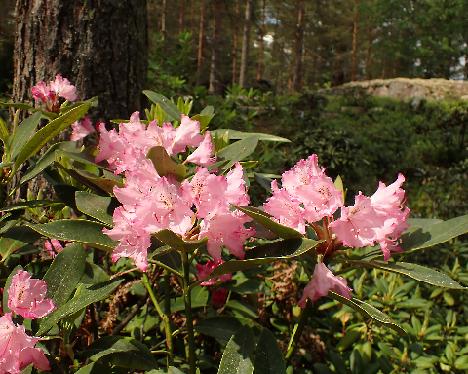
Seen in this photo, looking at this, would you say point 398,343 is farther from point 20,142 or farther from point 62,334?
point 20,142

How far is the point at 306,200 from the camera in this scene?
81cm

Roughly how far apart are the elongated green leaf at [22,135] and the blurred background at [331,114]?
489 mm

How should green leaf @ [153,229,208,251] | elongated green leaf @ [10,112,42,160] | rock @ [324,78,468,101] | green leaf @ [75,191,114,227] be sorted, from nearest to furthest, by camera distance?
green leaf @ [153,229,208,251] → green leaf @ [75,191,114,227] → elongated green leaf @ [10,112,42,160] → rock @ [324,78,468,101]

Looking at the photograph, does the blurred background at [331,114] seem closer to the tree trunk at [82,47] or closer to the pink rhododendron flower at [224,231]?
the tree trunk at [82,47]

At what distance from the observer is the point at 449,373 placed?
155cm

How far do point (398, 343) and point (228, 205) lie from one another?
111cm

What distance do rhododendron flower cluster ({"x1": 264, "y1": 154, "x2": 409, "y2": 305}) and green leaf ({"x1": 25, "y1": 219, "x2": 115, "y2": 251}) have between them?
0.94 feet

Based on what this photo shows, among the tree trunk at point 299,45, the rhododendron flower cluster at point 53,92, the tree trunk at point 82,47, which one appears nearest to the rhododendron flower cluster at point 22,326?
the rhododendron flower cluster at point 53,92

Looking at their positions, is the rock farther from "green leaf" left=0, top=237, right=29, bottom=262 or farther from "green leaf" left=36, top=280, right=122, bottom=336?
"green leaf" left=36, top=280, right=122, bottom=336

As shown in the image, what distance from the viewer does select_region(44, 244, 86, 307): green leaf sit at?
0.92 m

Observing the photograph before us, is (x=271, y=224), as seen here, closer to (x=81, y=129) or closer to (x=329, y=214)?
(x=329, y=214)

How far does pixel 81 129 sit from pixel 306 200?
754 mm

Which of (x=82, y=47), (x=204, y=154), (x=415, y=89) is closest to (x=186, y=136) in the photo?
(x=204, y=154)

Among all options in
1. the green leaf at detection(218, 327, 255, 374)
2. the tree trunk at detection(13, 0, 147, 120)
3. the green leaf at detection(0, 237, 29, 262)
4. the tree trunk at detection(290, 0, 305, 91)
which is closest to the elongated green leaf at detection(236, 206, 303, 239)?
the green leaf at detection(218, 327, 255, 374)
